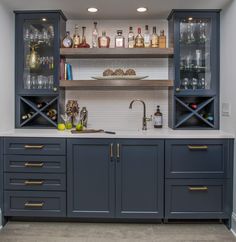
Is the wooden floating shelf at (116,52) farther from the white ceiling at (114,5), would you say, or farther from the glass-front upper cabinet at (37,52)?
the white ceiling at (114,5)

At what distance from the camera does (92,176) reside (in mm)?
2971

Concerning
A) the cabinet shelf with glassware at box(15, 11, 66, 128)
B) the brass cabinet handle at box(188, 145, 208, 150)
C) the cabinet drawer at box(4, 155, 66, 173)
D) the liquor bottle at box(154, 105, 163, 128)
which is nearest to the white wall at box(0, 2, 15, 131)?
the cabinet shelf with glassware at box(15, 11, 66, 128)

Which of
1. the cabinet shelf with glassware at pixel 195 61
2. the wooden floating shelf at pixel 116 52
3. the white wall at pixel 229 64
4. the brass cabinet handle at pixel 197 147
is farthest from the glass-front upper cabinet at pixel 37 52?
the white wall at pixel 229 64

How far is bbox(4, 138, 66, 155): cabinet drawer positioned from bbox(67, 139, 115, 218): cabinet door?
104 mm

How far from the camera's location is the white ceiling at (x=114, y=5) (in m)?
3.02

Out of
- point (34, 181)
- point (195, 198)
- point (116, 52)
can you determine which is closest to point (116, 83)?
point (116, 52)

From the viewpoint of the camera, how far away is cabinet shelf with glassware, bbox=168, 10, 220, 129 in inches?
131

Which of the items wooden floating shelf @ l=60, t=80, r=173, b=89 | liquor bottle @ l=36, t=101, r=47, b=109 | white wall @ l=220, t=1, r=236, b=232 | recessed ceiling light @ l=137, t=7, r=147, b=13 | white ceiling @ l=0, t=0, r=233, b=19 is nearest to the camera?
white wall @ l=220, t=1, r=236, b=232

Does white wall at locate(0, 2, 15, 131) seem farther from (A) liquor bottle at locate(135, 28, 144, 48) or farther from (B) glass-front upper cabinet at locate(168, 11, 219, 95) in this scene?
(B) glass-front upper cabinet at locate(168, 11, 219, 95)

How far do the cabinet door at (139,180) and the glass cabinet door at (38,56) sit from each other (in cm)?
122

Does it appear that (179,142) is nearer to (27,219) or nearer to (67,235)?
(67,235)

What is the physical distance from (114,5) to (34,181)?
202cm

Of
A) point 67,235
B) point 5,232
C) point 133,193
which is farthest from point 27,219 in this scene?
point 133,193

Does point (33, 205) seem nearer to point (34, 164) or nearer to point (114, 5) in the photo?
point (34, 164)
